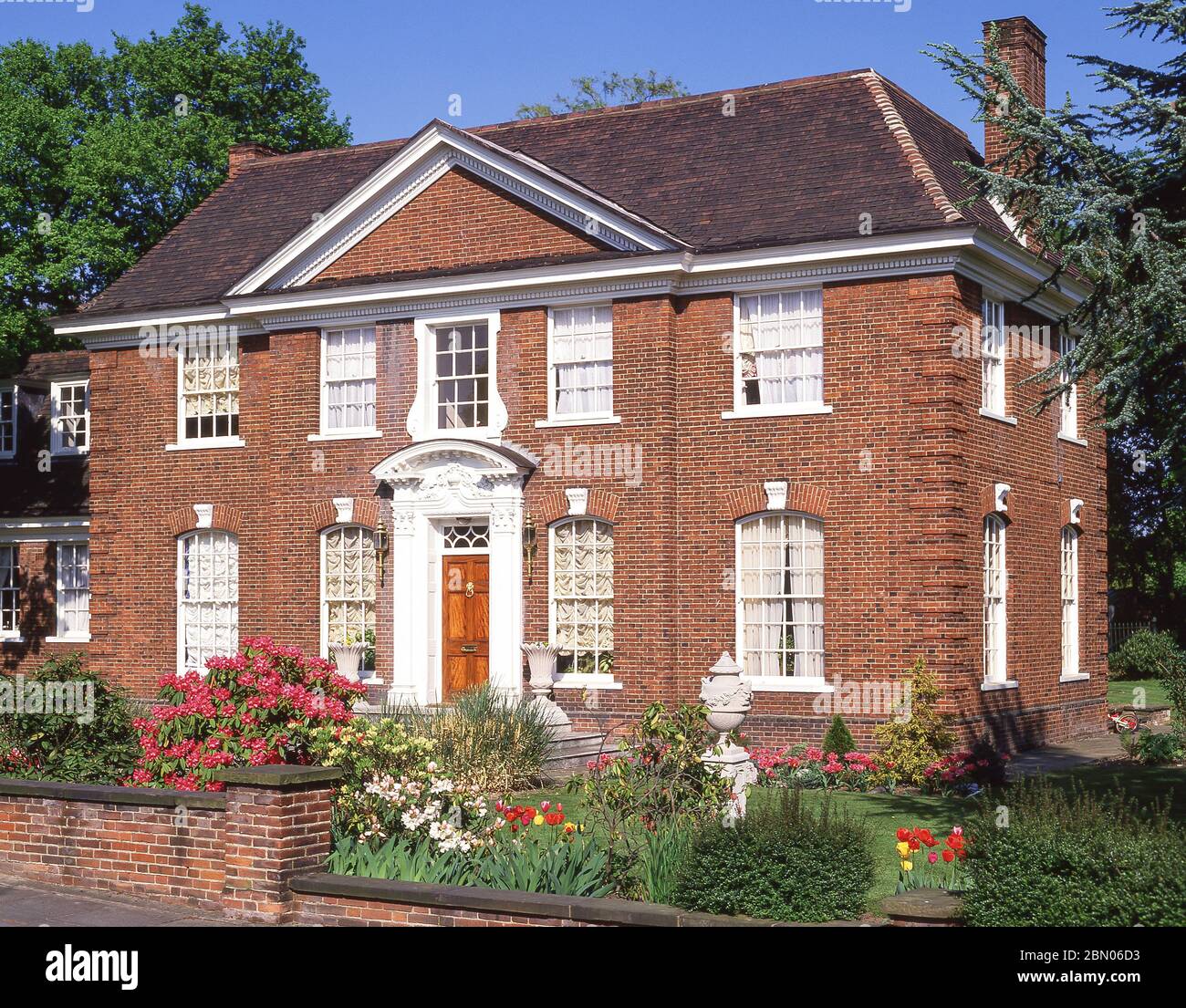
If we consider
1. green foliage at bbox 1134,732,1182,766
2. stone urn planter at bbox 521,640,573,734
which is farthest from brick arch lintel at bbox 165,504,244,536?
green foliage at bbox 1134,732,1182,766

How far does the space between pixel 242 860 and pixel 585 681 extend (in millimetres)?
11214

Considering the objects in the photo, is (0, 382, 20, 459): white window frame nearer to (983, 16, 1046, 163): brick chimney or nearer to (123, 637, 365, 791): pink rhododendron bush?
(983, 16, 1046, 163): brick chimney

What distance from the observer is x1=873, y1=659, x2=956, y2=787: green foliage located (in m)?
19.4

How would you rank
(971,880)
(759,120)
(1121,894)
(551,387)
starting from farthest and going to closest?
(759,120) → (551,387) → (971,880) → (1121,894)

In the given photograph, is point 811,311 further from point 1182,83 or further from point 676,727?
point 676,727

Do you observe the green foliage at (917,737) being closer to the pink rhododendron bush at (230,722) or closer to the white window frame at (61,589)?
the pink rhododendron bush at (230,722)

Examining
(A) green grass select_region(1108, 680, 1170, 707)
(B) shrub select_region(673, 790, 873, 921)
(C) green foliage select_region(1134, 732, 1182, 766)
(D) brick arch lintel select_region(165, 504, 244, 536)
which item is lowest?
(A) green grass select_region(1108, 680, 1170, 707)

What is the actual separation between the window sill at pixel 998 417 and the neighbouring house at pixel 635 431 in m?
0.08

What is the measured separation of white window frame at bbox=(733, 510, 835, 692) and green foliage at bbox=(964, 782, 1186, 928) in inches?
443

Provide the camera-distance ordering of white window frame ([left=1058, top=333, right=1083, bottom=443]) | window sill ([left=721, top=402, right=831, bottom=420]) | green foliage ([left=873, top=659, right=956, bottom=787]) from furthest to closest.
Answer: white window frame ([left=1058, top=333, right=1083, bottom=443]), window sill ([left=721, top=402, right=831, bottom=420]), green foliage ([left=873, top=659, right=956, bottom=787])

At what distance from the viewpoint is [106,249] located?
35844mm

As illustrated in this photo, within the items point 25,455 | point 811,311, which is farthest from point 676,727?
point 25,455
